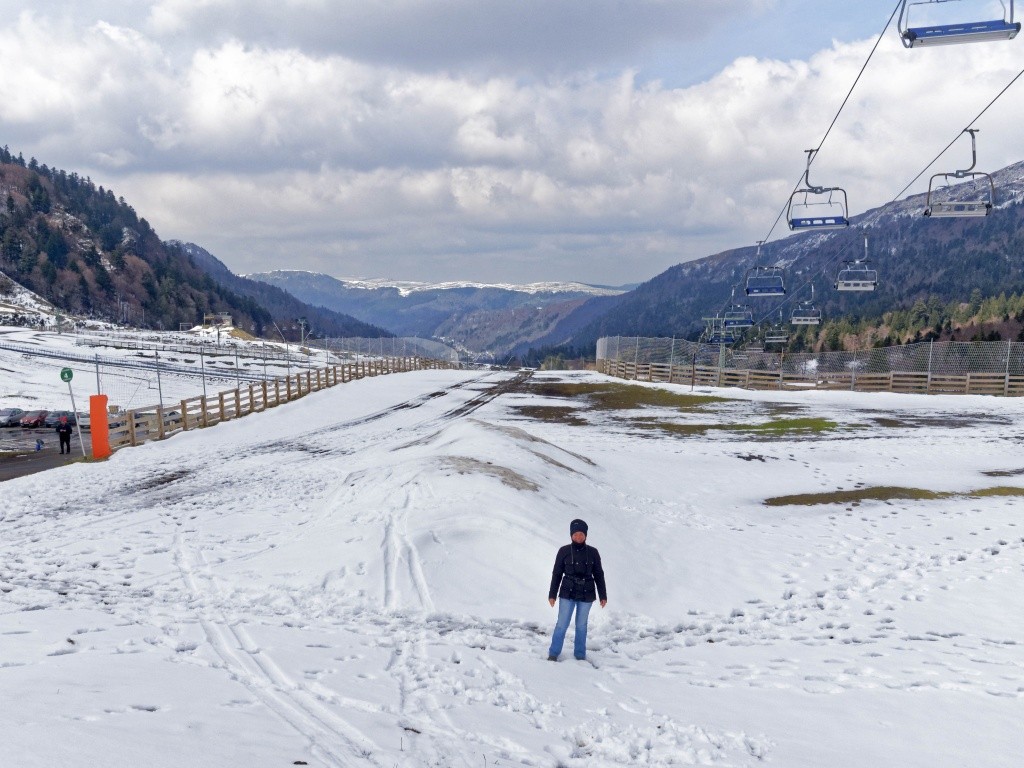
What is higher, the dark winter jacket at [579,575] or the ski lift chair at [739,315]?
the ski lift chair at [739,315]

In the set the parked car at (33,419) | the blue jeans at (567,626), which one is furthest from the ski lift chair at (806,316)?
the parked car at (33,419)

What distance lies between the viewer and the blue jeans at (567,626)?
8.20 meters

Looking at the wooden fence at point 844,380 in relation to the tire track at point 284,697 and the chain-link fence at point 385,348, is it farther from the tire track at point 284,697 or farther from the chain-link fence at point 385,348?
the tire track at point 284,697

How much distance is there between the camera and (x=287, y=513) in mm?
15164

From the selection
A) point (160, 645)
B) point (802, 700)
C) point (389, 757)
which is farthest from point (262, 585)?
point (802, 700)

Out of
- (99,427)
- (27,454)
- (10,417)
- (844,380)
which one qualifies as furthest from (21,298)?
(844,380)

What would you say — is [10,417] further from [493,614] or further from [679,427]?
→ [493,614]

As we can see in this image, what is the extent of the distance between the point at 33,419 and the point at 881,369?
57952mm

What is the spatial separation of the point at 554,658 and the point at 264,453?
59.8 feet

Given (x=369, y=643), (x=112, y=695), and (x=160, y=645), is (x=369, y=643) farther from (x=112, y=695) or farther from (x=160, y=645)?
(x=112, y=695)

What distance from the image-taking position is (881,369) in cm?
5366

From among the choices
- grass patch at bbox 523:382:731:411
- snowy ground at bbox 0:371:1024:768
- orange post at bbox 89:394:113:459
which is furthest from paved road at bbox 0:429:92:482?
grass patch at bbox 523:382:731:411

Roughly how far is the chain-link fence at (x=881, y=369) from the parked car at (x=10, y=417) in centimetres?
4172

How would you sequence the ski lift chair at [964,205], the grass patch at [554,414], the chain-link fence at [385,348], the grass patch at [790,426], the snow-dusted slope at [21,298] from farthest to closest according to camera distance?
1. the snow-dusted slope at [21,298]
2. the chain-link fence at [385,348]
3. the grass patch at [554,414]
4. the grass patch at [790,426]
5. the ski lift chair at [964,205]
